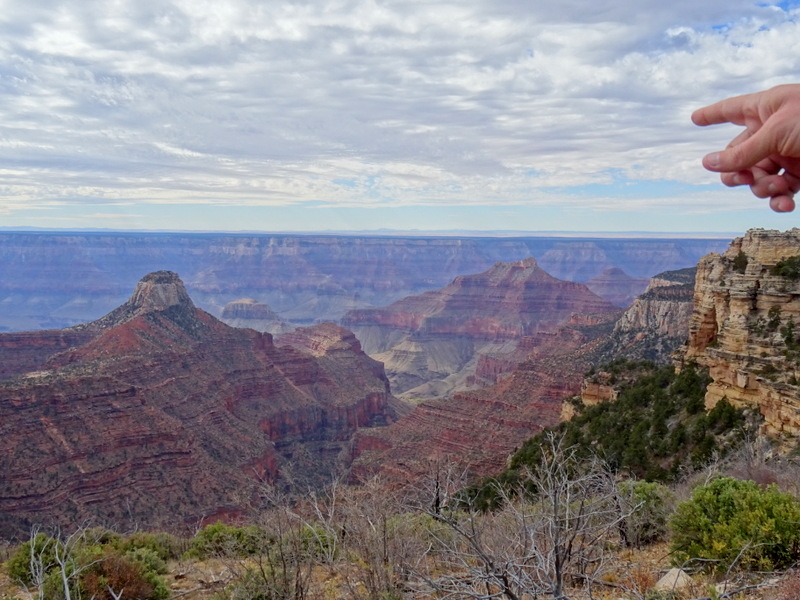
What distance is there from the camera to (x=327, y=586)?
1309 centimetres

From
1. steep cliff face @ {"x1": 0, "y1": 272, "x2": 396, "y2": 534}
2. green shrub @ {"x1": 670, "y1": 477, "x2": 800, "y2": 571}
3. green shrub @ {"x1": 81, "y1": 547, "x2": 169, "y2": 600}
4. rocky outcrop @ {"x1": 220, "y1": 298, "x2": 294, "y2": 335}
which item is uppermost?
green shrub @ {"x1": 670, "y1": 477, "x2": 800, "y2": 571}

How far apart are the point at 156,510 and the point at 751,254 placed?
3992cm

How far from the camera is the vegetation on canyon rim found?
9281 millimetres

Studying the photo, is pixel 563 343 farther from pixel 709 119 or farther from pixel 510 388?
pixel 709 119

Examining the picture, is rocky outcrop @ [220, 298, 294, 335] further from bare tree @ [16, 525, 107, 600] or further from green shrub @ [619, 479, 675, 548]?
green shrub @ [619, 479, 675, 548]

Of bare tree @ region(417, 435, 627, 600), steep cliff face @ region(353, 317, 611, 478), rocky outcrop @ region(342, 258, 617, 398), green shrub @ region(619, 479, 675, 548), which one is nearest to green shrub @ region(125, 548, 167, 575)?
bare tree @ region(417, 435, 627, 600)

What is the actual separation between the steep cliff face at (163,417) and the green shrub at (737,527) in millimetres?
20439

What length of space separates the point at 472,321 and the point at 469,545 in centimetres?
17763

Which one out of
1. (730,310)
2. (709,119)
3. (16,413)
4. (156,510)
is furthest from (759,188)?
(16,413)

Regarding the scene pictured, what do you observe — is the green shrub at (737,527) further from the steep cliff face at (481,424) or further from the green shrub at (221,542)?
the steep cliff face at (481,424)

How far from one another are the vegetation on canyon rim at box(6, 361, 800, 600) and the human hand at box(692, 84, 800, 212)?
4.89 m

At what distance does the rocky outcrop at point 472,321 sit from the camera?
16338 centimetres

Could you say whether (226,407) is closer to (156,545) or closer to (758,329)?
(156,545)

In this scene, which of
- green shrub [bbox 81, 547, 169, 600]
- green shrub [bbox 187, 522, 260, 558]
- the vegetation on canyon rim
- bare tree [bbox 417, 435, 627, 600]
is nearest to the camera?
bare tree [bbox 417, 435, 627, 600]
